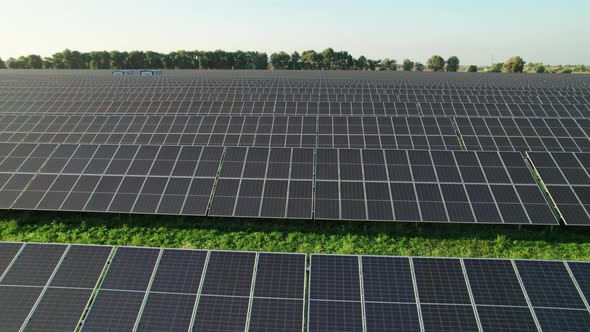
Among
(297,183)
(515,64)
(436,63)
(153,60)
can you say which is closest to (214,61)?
(153,60)

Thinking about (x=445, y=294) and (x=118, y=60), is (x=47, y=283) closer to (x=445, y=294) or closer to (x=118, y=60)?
(x=445, y=294)

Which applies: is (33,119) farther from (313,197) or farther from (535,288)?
(535,288)

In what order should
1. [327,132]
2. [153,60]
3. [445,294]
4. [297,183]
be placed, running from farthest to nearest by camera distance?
[153,60], [327,132], [297,183], [445,294]

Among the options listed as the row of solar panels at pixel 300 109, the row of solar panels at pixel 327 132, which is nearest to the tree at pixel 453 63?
the row of solar panels at pixel 300 109

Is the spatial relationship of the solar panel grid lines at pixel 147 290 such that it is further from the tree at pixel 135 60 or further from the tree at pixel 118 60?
the tree at pixel 118 60

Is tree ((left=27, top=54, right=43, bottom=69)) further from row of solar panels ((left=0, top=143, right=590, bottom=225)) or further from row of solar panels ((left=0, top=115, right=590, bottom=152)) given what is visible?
row of solar panels ((left=0, top=143, right=590, bottom=225))

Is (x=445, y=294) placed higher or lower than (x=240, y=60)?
higher

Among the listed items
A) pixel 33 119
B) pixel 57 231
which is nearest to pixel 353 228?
pixel 57 231

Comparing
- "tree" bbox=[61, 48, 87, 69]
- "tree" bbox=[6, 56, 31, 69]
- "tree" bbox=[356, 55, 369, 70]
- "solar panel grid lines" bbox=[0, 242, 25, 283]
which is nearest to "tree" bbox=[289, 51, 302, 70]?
"tree" bbox=[356, 55, 369, 70]
